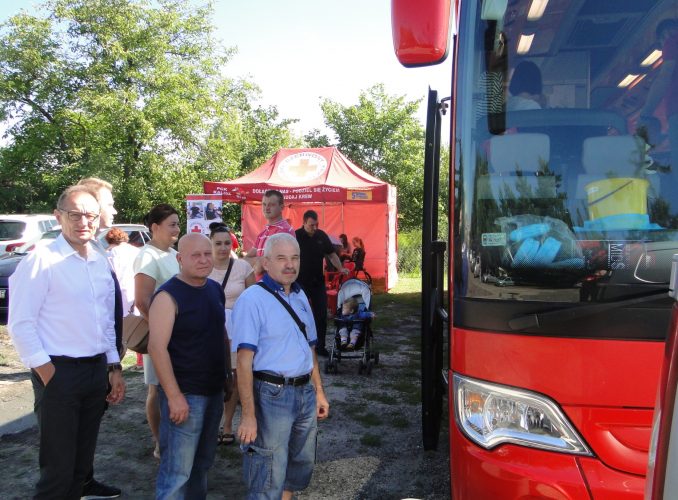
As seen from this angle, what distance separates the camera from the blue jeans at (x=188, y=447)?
9.46ft

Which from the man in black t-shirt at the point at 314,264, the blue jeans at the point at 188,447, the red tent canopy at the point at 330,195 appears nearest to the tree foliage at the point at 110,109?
the red tent canopy at the point at 330,195

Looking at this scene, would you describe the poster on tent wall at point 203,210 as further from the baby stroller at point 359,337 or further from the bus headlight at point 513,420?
the bus headlight at point 513,420

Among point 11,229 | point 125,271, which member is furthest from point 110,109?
point 125,271

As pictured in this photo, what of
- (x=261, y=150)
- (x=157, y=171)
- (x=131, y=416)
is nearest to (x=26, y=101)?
(x=157, y=171)

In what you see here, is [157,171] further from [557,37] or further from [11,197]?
[557,37]

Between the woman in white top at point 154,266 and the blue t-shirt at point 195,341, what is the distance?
739 millimetres

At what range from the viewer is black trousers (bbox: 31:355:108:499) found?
2.74m

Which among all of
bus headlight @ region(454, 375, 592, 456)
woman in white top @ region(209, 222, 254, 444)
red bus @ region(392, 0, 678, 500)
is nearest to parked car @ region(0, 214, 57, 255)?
woman in white top @ region(209, 222, 254, 444)

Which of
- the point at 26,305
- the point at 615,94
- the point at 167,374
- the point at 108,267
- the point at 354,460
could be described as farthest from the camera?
the point at 354,460

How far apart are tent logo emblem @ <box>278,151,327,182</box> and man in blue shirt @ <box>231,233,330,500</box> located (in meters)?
10.6

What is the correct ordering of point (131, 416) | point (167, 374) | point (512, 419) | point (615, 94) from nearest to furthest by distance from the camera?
point (512, 419), point (615, 94), point (167, 374), point (131, 416)

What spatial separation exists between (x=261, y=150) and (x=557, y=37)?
33.0m

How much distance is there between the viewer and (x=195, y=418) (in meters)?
2.95

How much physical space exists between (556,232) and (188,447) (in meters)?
2.04
